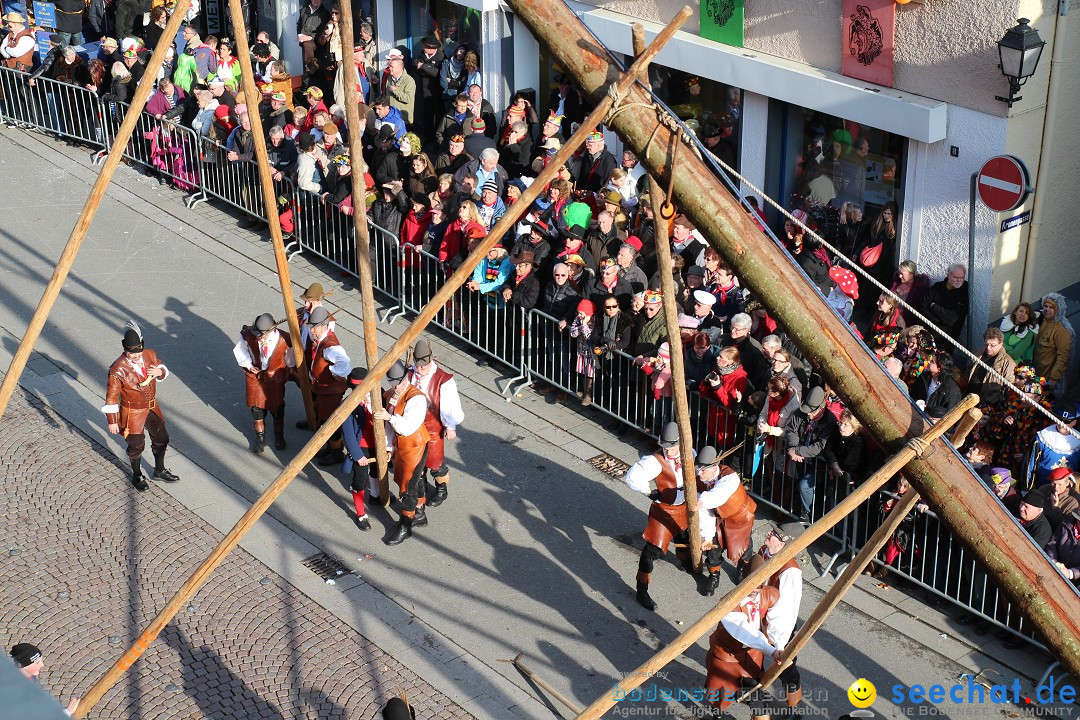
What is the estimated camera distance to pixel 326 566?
10562mm

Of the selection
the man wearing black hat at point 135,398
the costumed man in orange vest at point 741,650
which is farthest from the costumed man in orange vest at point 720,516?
the man wearing black hat at point 135,398

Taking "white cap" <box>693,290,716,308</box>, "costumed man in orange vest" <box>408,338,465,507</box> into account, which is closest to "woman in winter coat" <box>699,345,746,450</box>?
"white cap" <box>693,290,716,308</box>

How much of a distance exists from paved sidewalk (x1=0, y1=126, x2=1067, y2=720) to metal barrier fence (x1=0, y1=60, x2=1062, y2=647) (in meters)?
0.25

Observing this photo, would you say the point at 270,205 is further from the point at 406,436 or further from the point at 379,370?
the point at 379,370

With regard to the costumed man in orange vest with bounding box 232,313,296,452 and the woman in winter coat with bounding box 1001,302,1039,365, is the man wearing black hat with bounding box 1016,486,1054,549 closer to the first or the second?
the woman in winter coat with bounding box 1001,302,1039,365

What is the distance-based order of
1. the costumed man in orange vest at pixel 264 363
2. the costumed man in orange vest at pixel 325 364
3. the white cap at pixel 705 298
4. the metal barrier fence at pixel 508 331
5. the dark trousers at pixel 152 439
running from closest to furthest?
the metal barrier fence at pixel 508 331
the dark trousers at pixel 152 439
the costumed man in orange vest at pixel 325 364
the costumed man in orange vest at pixel 264 363
the white cap at pixel 705 298

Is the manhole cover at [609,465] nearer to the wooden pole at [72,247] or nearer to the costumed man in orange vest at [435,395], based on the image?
the costumed man in orange vest at [435,395]

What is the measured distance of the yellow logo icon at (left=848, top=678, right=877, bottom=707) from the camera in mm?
9000

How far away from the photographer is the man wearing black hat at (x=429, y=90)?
18250 mm

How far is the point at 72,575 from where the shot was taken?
10.3 meters

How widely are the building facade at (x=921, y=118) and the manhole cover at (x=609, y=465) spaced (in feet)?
11.8

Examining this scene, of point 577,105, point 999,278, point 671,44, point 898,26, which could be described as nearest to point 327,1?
point 577,105

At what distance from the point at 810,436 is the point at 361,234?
364cm

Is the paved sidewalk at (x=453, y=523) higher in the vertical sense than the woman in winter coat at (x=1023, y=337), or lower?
lower
